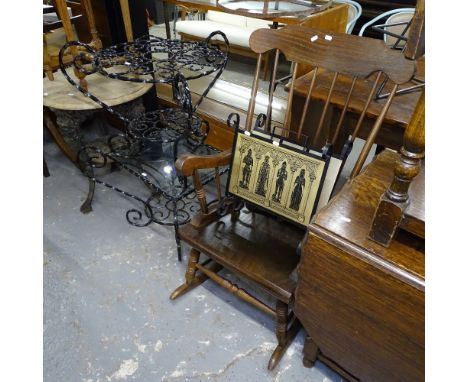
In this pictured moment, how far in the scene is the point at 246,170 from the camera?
120 centimetres

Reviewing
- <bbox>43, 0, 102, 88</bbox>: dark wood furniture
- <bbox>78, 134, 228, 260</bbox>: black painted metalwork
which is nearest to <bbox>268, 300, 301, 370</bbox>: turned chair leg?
<bbox>78, 134, 228, 260</bbox>: black painted metalwork

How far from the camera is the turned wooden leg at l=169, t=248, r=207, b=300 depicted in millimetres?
1317

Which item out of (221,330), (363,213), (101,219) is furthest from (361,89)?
(101,219)

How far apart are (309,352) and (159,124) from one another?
1.26 m

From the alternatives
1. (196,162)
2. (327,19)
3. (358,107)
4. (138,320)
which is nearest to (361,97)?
(358,107)

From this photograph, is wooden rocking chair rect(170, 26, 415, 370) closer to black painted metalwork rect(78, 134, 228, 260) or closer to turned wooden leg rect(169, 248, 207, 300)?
turned wooden leg rect(169, 248, 207, 300)

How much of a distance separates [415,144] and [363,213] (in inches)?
10.4

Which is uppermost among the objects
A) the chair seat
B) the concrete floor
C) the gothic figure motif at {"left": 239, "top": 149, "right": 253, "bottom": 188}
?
the gothic figure motif at {"left": 239, "top": 149, "right": 253, "bottom": 188}

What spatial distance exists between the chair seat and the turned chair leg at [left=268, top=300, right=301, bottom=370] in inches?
3.9

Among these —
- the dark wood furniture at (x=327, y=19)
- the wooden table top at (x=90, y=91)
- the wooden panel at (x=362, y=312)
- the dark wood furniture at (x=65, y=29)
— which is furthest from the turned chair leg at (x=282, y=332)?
the dark wood furniture at (x=65, y=29)

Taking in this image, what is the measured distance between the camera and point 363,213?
79cm

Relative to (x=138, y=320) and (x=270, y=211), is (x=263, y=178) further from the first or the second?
(x=138, y=320)

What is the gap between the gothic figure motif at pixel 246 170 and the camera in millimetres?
1173
